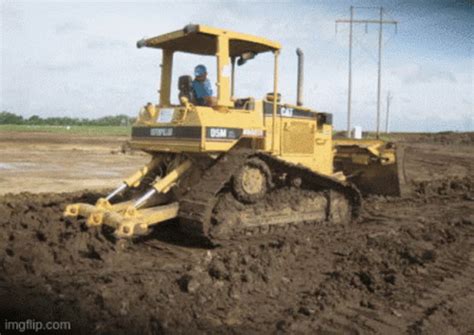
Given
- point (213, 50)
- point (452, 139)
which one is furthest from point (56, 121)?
point (213, 50)

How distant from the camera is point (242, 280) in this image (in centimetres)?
553

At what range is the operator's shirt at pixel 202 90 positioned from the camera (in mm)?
7949

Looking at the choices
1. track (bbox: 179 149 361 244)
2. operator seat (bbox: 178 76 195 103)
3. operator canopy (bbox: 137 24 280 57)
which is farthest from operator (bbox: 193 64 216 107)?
track (bbox: 179 149 361 244)

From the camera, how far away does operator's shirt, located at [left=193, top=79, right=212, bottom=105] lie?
795 centimetres

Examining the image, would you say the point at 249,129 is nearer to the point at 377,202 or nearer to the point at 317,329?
the point at 317,329

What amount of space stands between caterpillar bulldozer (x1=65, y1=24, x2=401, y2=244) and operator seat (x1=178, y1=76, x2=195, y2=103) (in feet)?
0.06

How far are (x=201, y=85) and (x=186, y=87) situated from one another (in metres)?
0.39

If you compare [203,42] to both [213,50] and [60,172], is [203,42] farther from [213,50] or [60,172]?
[60,172]

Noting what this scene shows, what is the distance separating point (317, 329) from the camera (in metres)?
4.41

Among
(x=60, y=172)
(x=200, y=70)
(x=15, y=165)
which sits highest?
(x=200, y=70)

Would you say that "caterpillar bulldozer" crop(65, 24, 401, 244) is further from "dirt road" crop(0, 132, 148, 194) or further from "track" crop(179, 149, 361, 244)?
"dirt road" crop(0, 132, 148, 194)

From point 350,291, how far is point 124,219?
2967 millimetres

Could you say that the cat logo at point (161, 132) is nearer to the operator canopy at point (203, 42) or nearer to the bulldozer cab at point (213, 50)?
the bulldozer cab at point (213, 50)

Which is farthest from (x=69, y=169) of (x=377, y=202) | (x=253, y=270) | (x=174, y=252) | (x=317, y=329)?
(x=317, y=329)
